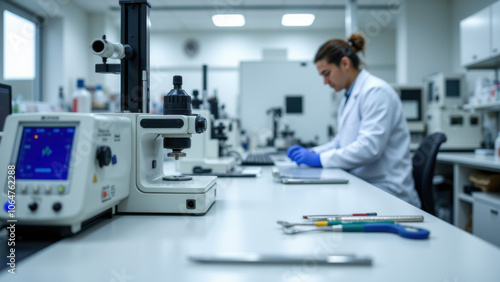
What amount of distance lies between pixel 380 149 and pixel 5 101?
1.37 meters

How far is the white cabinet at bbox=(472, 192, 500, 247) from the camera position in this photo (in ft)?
6.43

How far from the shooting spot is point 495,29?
8.19 feet

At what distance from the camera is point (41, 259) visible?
52 cm

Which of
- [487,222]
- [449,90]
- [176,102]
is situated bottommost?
[487,222]

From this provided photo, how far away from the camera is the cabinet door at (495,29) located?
8.08ft

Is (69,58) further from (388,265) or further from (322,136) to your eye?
(388,265)

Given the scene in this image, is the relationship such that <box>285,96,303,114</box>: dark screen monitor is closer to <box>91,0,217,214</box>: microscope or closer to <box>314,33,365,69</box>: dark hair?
<box>314,33,365,69</box>: dark hair

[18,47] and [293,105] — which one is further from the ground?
[18,47]

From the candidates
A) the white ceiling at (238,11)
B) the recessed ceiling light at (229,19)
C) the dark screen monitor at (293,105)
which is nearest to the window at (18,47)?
the white ceiling at (238,11)

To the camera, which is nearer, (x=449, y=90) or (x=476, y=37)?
(x=476, y=37)

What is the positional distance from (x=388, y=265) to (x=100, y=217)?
575 mm

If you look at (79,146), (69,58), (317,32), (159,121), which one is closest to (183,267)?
(79,146)

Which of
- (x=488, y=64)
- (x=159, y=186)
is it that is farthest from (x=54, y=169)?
(x=488, y=64)

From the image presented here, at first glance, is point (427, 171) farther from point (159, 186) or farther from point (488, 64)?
point (488, 64)
